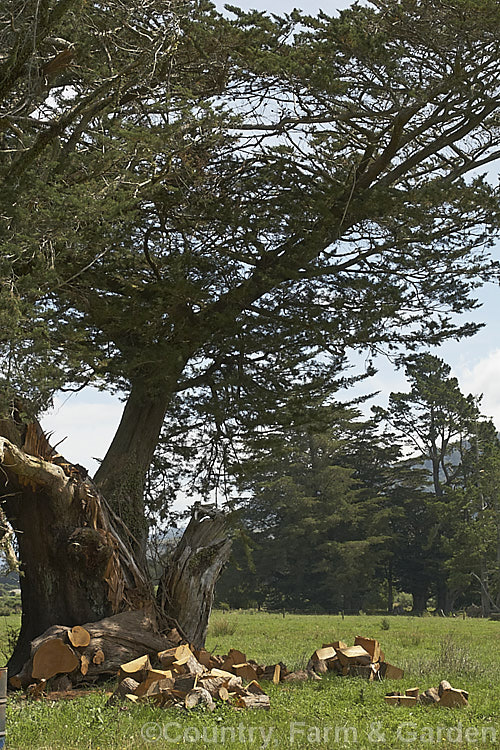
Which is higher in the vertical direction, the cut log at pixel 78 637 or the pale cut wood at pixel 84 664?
the cut log at pixel 78 637

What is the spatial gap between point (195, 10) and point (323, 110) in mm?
2243

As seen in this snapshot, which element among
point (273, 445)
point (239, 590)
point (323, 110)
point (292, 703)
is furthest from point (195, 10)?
point (239, 590)

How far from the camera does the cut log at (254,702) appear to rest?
286 inches

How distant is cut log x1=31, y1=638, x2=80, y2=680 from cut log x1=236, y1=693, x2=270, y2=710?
2430mm

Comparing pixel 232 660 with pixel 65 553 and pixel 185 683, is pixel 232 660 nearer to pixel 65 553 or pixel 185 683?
pixel 185 683

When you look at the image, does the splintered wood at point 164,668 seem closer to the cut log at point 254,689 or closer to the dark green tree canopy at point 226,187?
the cut log at point 254,689

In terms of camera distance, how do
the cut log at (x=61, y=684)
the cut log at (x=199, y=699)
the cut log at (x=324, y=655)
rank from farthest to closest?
1. the cut log at (x=324, y=655)
2. the cut log at (x=61, y=684)
3. the cut log at (x=199, y=699)

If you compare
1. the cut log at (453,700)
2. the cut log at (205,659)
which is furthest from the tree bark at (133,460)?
the cut log at (453,700)

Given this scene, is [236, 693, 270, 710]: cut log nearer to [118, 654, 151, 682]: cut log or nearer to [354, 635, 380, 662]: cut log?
[118, 654, 151, 682]: cut log

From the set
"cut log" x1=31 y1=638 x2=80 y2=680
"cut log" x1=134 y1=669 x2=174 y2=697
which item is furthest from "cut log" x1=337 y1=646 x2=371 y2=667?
"cut log" x1=31 y1=638 x2=80 y2=680

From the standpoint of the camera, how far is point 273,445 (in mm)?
12578

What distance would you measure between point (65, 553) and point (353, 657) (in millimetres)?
3983

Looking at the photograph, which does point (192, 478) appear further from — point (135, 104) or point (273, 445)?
point (135, 104)

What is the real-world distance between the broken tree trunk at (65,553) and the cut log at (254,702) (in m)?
3.13
